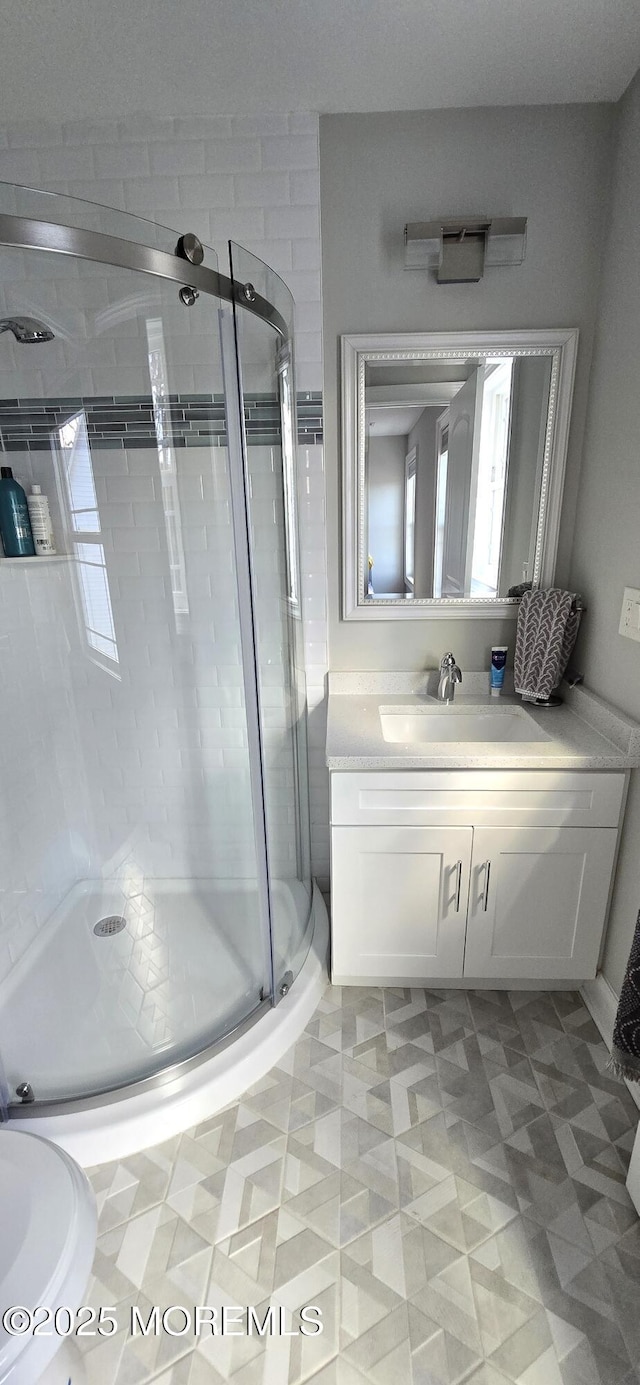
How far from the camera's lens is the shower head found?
1.60m

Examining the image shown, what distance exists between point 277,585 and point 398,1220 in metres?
1.53

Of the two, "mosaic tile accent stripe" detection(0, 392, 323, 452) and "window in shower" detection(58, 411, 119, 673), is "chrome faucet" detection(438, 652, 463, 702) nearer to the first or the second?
"mosaic tile accent stripe" detection(0, 392, 323, 452)

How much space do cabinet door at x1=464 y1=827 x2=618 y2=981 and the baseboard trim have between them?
0.05 meters

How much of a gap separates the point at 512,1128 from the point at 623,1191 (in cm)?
25

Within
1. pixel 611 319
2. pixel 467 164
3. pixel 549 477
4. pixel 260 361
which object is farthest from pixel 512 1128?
pixel 467 164

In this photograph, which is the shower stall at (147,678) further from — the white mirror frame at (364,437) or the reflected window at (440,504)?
the reflected window at (440,504)

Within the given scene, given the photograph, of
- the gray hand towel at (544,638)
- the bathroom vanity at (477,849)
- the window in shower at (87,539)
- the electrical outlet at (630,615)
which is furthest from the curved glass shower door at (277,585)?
the electrical outlet at (630,615)

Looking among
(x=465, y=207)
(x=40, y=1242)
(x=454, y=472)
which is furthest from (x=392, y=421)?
(x=40, y=1242)

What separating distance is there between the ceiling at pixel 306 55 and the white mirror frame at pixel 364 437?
1.90ft

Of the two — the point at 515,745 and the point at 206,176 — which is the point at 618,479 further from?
the point at 206,176

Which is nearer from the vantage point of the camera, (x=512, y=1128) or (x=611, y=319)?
(x=512, y=1128)

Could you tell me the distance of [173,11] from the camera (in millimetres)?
1389

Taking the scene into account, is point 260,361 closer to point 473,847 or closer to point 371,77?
point 371,77

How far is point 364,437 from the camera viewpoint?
1.96 metres
